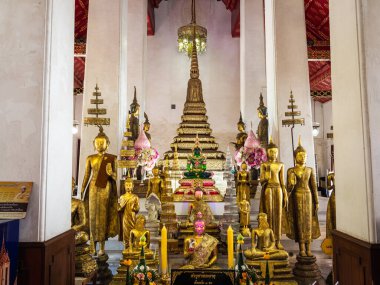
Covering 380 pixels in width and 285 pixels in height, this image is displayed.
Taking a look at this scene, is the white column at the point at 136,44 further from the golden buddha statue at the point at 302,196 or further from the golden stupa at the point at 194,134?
the golden buddha statue at the point at 302,196

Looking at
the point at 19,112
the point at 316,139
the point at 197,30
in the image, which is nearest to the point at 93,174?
the point at 19,112

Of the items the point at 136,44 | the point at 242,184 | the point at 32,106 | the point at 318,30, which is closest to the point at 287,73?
the point at 242,184

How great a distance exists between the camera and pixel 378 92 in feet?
9.53

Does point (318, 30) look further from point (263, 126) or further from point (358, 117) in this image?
point (358, 117)

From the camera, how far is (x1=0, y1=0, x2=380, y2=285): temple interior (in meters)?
2.95

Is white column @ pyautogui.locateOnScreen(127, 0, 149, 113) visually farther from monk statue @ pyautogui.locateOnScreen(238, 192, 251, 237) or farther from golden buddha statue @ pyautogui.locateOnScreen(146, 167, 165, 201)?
monk statue @ pyautogui.locateOnScreen(238, 192, 251, 237)

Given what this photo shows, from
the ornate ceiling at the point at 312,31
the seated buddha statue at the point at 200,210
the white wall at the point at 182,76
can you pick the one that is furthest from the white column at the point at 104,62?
the white wall at the point at 182,76

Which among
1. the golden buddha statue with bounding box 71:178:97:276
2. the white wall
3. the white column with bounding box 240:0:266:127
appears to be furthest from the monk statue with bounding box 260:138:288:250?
the white wall

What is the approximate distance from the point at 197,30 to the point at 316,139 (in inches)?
323

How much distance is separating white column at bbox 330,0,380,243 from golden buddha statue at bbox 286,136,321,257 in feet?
6.31

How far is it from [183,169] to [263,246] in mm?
4890

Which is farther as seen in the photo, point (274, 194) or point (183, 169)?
point (183, 169)

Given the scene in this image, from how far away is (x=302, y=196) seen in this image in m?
5.39

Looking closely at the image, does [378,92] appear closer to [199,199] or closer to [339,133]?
[339,133]
